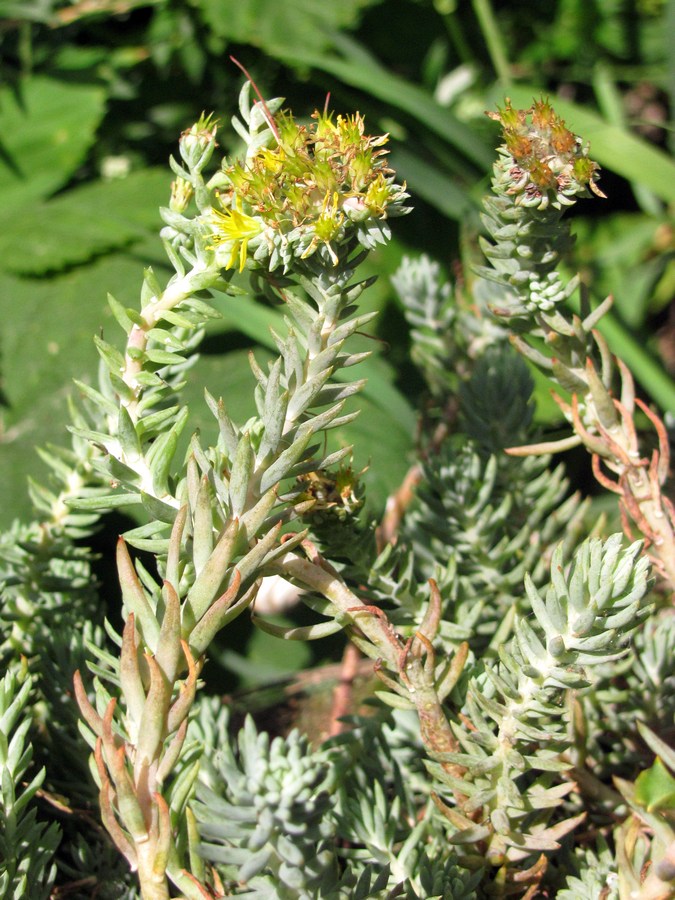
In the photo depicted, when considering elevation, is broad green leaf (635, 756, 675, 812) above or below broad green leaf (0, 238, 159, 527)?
above

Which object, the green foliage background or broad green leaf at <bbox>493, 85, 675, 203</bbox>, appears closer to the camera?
the green foliage background

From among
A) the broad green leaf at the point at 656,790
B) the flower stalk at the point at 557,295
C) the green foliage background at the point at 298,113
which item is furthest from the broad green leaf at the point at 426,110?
the broad green leaf at the point at 656,790

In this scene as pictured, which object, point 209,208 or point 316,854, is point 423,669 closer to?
point 316,854

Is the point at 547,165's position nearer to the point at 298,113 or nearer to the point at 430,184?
the point at 430,184

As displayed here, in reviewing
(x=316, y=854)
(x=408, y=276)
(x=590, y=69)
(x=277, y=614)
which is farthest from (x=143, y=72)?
(x=316, y=854)

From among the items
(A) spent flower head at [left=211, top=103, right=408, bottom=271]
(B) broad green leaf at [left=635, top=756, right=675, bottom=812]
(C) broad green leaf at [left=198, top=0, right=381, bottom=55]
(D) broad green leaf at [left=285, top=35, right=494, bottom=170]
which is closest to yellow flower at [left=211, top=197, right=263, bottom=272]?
Result: (A) spent flower head at [left=211, top=103, right=408, bottom=271]

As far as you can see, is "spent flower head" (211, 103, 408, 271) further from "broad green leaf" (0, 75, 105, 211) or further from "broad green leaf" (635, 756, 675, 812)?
"broad green leaf" (0, 75, 105, 211)
